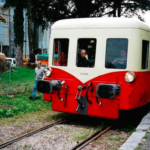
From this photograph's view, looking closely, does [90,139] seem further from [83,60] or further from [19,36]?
[19,36]

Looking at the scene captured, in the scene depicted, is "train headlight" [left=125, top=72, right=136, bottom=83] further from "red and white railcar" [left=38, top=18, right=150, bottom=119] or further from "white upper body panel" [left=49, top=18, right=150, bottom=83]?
"white upper body panel" [left=49, top=18, right=150, bottom=83]

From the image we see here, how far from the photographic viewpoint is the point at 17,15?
29766 millimetres

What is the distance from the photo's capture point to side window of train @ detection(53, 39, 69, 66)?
8781 millimetres

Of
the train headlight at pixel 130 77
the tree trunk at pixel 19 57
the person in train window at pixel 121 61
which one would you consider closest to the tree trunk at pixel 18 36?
the tree trunk at pixel 19 57

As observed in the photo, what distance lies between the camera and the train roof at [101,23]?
313 inches

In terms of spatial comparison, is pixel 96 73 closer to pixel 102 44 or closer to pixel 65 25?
pixel 102 44

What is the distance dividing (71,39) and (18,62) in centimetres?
2206

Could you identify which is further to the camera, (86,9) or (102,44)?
(86,9)

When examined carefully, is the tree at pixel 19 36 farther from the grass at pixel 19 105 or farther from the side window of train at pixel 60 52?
the side window of train at pixel 60 52

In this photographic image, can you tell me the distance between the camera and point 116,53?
8094mm

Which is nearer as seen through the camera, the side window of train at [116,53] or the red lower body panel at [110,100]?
the red lower body panel at [110,100]

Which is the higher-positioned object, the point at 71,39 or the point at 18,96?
the point at 71,39

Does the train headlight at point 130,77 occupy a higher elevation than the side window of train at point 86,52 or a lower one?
lower

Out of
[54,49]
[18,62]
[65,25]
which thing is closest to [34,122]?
[54,49]
